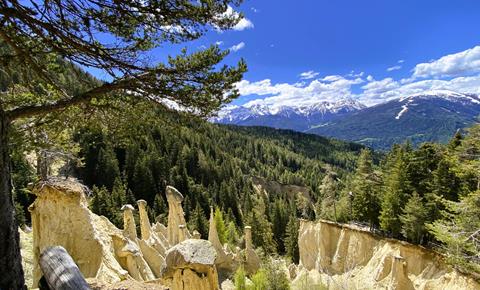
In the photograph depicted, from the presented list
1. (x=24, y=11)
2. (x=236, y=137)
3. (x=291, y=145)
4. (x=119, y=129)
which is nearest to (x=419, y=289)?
(x=119, y=129)

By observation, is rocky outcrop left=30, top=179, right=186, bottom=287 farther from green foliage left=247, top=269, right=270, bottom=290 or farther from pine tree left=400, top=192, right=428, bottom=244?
pine tree left=400, top=192, right=428, bottom=244

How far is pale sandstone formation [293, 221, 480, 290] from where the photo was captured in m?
19.2

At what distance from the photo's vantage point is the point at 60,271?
12.3ft

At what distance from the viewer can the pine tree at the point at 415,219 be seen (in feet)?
77.1

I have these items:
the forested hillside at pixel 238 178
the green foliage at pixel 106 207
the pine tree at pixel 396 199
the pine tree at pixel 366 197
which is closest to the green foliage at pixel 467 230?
the forested hillside at pixel 238 178

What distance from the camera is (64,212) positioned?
36.8 ft

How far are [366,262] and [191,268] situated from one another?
22.2m

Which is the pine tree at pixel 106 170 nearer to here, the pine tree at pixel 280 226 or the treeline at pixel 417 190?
the pine tree at pixel 280 226

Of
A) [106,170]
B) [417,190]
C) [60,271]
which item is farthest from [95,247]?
[106,170]

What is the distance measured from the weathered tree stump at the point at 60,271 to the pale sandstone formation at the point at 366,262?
1292cm

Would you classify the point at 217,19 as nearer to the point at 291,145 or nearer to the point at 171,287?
the point at 171,287

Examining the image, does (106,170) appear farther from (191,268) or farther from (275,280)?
(191,268)

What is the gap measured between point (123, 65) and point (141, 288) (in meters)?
4.70

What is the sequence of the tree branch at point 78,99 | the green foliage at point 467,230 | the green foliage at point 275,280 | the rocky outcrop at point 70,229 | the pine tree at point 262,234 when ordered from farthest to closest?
the pine tree at point 262,234 → the green foliage at point 275,280 → the green foliage at point 467,230 → the rocky outcrop at point 70,229 → the tree branch at point 78,99
